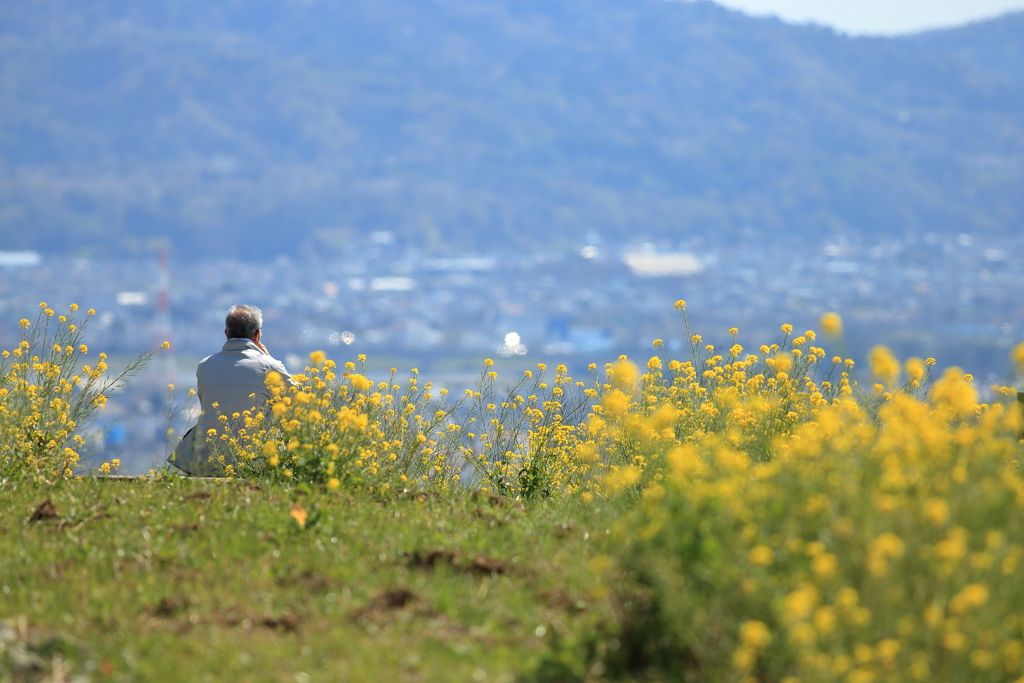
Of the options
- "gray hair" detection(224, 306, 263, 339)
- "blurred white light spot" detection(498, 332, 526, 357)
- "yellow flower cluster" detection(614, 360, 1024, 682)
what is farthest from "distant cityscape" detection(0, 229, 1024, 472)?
"yellow flower cluster" detection(614, 360, 1024, 682)

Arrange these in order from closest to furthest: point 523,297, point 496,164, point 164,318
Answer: point 164,318
point 523,297
point 496,164

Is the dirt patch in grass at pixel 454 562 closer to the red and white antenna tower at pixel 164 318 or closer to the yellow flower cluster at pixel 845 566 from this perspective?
the yellow flower cluster at pixel 845 566

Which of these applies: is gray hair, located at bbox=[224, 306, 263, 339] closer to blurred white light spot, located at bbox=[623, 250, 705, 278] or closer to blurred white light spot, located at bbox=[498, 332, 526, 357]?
blurred white light spot, located at bbox=[498, 332, 526, 357]

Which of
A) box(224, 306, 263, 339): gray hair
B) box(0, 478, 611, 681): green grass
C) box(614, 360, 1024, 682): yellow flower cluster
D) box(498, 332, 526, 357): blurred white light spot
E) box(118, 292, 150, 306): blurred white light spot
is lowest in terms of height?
box(0, 478, 611, 681): green grass

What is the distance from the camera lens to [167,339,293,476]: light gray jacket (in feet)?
19.0

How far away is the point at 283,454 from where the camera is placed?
497cm

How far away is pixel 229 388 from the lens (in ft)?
19.5

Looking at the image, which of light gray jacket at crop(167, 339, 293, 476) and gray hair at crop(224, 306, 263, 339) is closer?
light gray jacket at crop(167, 339, 293, 476)

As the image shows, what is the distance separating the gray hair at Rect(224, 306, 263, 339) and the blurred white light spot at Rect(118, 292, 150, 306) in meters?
94.7

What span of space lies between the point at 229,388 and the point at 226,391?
0.03 metres

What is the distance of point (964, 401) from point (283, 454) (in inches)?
128

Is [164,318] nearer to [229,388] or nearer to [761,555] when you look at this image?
[229,388]

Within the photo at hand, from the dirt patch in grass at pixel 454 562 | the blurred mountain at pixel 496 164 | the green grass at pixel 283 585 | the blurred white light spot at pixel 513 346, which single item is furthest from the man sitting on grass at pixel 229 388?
the blurred mountain at pixel 496 164

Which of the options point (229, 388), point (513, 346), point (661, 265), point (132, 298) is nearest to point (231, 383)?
point (229, 388)
